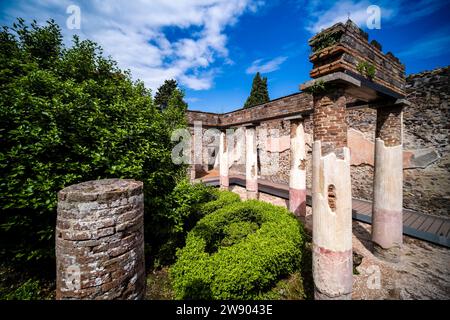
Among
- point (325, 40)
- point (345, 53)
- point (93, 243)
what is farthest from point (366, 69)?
point (93, 243)

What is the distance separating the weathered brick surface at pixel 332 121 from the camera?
3.47 metres

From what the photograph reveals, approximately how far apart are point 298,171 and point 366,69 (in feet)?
15.5

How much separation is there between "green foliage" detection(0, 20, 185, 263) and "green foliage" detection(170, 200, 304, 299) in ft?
5.70

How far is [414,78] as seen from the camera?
7.36 meters

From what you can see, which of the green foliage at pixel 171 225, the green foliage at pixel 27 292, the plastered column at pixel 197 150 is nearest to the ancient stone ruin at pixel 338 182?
the green foliage at pixel 171 225

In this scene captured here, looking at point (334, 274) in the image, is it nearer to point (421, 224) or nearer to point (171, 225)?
point (171, 225)

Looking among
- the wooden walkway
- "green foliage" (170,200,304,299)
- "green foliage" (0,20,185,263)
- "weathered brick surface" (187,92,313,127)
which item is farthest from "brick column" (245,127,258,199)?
"green foliage" (0,20,185,263)

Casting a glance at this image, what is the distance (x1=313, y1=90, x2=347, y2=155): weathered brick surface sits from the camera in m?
3.47

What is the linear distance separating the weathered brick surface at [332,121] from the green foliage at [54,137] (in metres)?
4.41

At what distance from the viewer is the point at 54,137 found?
12.6ft

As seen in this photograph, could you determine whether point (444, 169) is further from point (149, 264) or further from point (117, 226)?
point (149, 264)

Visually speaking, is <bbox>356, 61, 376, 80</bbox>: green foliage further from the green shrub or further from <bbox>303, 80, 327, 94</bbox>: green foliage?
the green shrub

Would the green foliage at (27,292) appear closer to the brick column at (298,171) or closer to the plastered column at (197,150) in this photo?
the brick column at (298,171)

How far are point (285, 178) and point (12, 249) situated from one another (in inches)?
524
